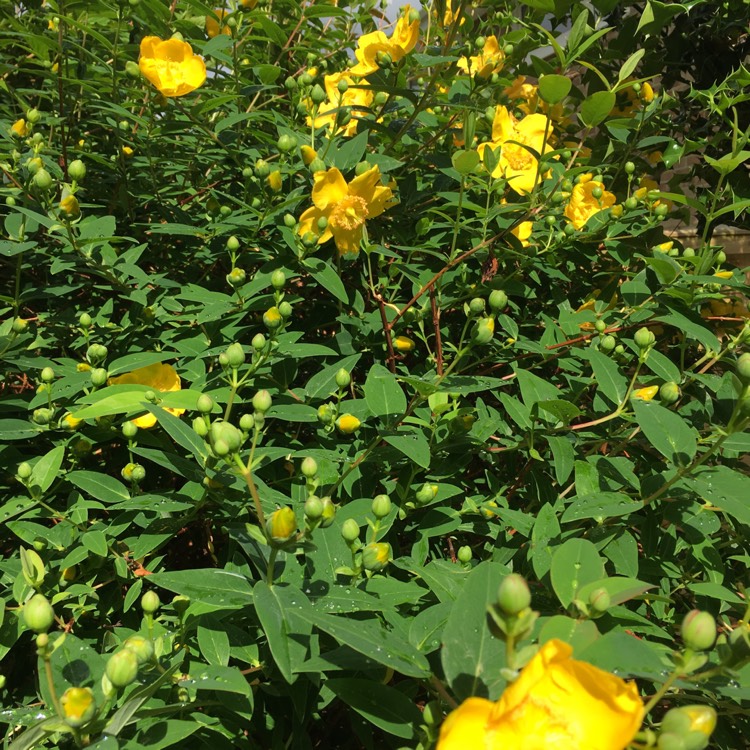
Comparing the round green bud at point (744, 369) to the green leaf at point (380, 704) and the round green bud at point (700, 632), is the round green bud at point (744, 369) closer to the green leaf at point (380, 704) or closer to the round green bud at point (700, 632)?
the round green bud at point (700, 632)

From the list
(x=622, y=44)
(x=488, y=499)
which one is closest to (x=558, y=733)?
(x=488, y=499)

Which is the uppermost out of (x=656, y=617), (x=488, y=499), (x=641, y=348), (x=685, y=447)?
(x=641, y=348)

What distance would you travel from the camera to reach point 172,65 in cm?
162

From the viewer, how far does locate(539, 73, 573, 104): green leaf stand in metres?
1.22

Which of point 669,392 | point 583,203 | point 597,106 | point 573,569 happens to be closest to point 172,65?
point 597,106

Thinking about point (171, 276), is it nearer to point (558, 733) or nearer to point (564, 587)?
point (564, 587)

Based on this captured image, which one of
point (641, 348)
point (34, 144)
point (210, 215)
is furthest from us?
point (210, 215)

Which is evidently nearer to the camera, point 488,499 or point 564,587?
point 564,587

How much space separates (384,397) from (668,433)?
479 mm

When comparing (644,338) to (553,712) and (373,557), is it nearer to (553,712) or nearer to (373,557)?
(373,557)

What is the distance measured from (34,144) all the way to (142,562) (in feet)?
3.37

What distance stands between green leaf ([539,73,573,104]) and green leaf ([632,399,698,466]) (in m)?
0.64

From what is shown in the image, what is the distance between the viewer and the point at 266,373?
1334 mm

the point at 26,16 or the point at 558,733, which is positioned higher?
the point at 26,16
